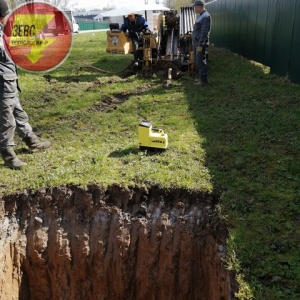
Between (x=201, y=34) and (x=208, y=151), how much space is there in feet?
14.7

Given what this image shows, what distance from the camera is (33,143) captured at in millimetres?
5824

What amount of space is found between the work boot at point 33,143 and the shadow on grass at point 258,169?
2.62 m

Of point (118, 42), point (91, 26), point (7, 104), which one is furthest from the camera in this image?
point (91, 26)

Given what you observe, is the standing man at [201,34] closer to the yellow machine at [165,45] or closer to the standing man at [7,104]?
the yellow machine at [165,45]

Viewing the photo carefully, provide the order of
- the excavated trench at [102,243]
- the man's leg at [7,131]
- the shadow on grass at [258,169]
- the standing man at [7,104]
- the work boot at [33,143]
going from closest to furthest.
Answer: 1. the shadow on grass at [258,169]
2. the excavated trench at [102,243]
3. the standing man at [7,104]
4. the man's leg at [7,131]
5. the work boot at [33,143]

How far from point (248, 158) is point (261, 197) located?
1094 millimetres

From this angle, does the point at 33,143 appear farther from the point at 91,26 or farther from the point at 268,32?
the point at 91,26

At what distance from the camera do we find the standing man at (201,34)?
8.83 m

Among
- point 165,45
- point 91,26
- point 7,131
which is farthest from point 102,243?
point 91,26

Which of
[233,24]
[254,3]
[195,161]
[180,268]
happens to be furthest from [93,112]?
[233,24]

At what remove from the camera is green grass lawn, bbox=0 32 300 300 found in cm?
359

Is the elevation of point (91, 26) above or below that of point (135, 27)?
below

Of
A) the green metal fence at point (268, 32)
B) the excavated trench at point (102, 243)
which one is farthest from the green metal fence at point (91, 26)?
the excavated trench at point (102, 243)

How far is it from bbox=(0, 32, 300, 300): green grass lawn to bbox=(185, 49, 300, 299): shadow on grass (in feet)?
0.04
